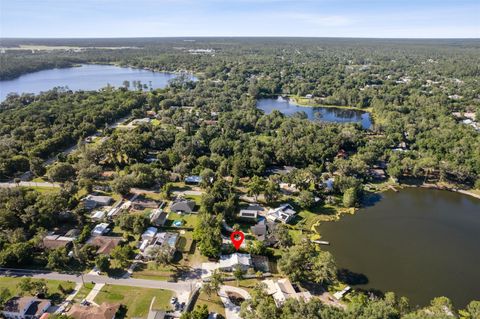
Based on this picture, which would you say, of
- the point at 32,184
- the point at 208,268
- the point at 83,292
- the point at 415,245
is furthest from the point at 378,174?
the point at 32,184

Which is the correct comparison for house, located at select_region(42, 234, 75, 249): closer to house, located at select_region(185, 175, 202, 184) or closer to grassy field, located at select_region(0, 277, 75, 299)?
grassy field, located at select_region(0, 277, 75, 299)

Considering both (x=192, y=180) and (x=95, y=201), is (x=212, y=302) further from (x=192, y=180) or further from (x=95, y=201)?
(x=95, y=201)

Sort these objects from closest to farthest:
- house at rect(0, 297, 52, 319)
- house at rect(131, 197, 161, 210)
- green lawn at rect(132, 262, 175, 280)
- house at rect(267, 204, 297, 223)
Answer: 1. house at rect(0, 297, 52, 319)
2. green lawn at rect(132, 262, 175, 280)
3. house at rect(267, 204, 297, 223)
4. house at rect(131, 197, 161, 210)

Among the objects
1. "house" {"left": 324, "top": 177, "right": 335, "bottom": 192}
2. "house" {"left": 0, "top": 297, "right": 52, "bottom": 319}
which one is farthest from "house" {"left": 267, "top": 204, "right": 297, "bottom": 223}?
"house" {"left": 0, "top": 297, "right": 52, "bottom": 319}

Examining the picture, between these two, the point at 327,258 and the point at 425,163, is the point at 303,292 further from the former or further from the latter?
the point at 425,163

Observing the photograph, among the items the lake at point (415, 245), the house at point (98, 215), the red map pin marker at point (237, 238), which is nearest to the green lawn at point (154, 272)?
the red map pin marker at point (237, 238)
